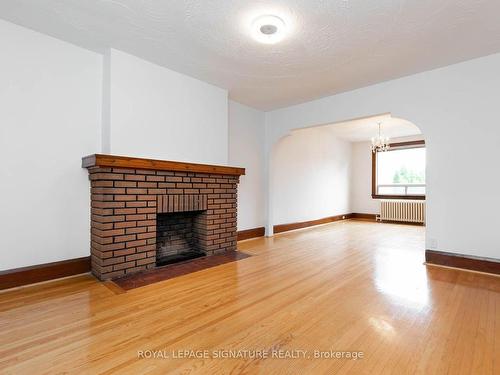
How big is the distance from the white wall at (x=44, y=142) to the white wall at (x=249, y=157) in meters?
2.27

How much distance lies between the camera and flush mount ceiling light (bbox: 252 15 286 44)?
2312 millimetres

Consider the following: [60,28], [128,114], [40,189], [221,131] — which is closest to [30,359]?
[40,189]

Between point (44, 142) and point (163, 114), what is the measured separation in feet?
4.31

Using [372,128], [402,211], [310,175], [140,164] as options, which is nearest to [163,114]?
[140,164]

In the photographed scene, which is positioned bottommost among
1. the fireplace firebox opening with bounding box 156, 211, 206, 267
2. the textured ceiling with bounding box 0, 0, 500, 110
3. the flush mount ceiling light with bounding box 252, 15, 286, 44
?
the fireplace firebox opening with bounding box 156, 211, 206, 267

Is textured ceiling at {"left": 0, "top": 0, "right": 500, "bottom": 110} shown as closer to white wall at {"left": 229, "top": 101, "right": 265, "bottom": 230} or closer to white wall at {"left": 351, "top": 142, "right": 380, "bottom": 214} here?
white wall at {"left": 229, "top": 101, "right": 265, "bottom": 230}

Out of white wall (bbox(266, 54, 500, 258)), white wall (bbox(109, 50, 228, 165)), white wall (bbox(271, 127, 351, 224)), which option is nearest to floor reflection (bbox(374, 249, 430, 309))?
white wall (bbox(266, 54, 500, 258))

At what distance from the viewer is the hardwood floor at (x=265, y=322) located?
56.2 inches

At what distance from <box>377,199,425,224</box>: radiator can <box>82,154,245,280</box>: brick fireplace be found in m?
5.53

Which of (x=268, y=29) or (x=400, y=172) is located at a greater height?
(x=268, y=29)

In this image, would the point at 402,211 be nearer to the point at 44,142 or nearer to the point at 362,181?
the point at 362,181

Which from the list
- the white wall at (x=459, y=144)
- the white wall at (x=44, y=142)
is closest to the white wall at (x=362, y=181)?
the white wall at (x=459, y=144)

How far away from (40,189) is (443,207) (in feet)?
15.6

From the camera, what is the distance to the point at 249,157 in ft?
16.5
